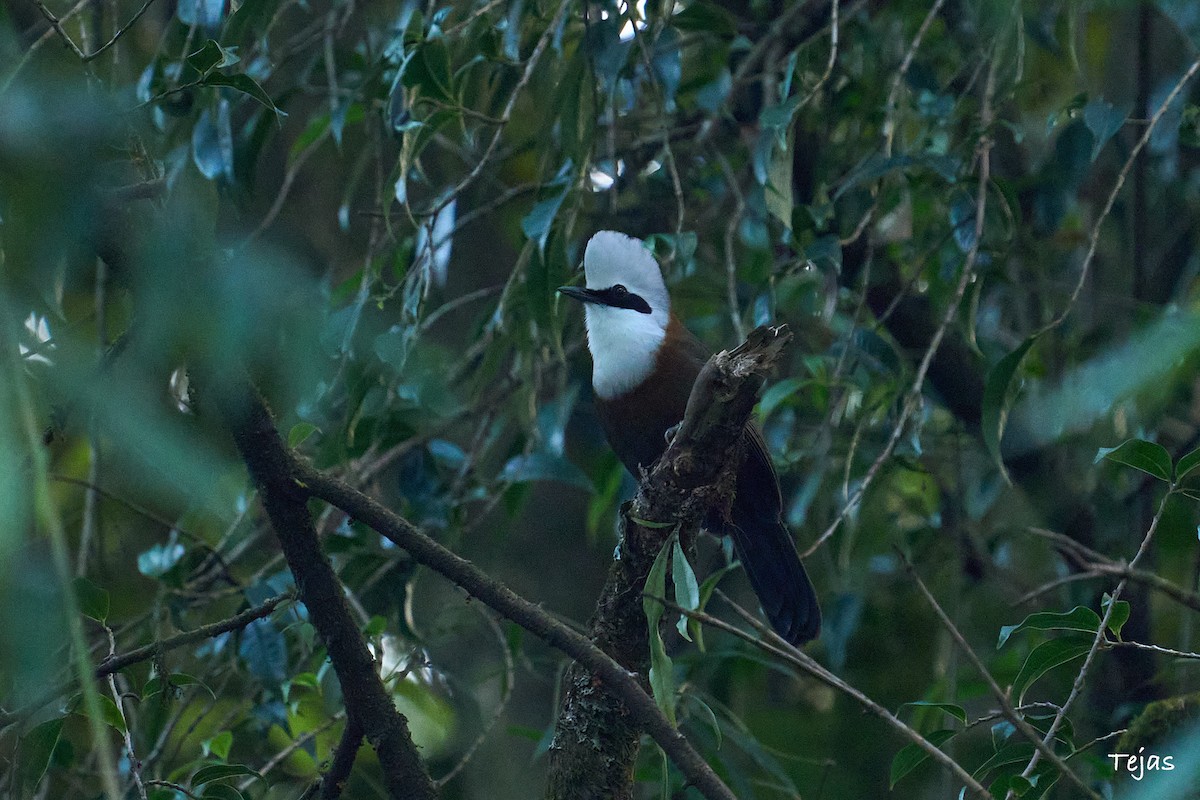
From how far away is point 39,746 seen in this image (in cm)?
183

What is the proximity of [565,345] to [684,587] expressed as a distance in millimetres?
2099

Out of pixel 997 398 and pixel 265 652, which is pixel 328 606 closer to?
pixel 265 652

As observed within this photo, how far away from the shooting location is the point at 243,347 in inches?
40.9

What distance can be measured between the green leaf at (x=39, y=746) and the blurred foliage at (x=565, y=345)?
13mm

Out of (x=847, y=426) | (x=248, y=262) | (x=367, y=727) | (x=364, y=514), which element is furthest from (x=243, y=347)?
(x=847, y=426)

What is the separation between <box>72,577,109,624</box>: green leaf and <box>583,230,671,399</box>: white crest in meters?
1.70

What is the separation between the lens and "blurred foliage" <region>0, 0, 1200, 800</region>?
108cm

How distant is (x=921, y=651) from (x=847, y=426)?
162 centimetres

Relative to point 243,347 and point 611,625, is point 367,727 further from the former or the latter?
point 243,347

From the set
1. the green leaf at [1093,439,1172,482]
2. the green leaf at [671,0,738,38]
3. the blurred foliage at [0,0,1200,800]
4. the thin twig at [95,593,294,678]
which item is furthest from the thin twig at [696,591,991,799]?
the green leaf at [671,0,738,38]

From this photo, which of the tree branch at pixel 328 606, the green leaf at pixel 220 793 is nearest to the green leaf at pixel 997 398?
the tree branch at pixel 328 606

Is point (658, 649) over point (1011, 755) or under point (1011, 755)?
over

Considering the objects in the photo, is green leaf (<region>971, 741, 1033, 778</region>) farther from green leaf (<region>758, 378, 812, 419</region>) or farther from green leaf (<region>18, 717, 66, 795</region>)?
green leaf (<region>18, 717, 66, 795</region>)

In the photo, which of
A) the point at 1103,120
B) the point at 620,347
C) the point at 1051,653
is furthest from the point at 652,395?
the point at 1051,653
